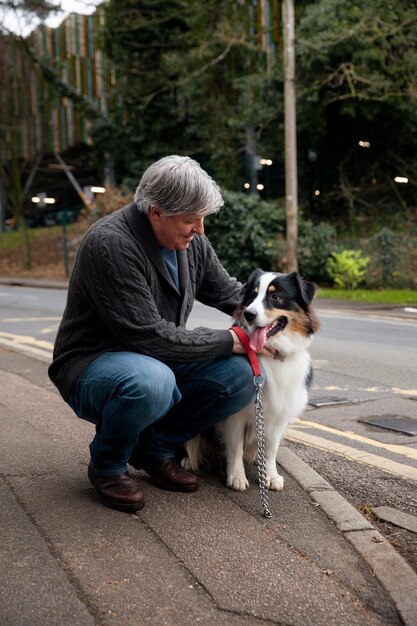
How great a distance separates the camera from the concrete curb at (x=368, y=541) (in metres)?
2.94

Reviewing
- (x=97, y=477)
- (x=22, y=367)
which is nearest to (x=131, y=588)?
(x=97, y=477)

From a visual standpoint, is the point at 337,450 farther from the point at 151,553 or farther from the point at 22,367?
the point at 22,367

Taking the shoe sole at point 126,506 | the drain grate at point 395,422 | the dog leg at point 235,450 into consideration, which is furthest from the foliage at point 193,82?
the shoe sole at point 126,506

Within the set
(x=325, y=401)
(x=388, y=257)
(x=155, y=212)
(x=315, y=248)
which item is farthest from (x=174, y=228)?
(x=315, y=248)

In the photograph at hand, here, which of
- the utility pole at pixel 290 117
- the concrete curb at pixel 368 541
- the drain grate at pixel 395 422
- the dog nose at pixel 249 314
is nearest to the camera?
the concrete curb at pixel 368 541

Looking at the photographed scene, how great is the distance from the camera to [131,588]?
9.46ft

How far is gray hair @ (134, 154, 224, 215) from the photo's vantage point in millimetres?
3547

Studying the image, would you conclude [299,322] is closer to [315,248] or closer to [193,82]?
[315,248]

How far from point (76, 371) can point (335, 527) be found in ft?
4.81

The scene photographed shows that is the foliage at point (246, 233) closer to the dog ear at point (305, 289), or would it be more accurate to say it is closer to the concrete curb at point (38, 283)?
the concrete curb at point (38, 283)

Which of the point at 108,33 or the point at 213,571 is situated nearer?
the point at 213,571

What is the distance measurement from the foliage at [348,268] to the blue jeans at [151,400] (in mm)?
17203

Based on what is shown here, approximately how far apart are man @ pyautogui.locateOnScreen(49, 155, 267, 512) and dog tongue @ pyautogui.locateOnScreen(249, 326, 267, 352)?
0.07 meters

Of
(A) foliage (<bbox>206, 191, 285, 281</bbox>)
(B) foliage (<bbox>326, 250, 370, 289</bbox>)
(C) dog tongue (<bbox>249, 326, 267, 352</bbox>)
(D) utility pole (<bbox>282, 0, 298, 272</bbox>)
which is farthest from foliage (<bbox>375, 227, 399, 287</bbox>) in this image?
(C) dog tongue (<bbox>249, 326, 267, 352</bbox>)
